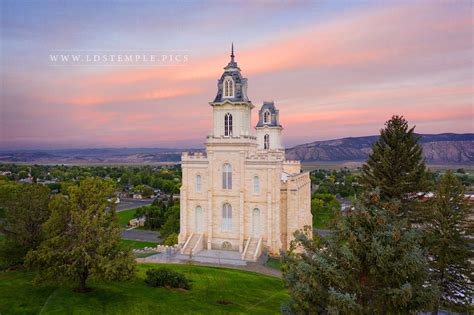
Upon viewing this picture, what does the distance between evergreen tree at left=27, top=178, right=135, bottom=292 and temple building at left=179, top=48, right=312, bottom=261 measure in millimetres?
17051

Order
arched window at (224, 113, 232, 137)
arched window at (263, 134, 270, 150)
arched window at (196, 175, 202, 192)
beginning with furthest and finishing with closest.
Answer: arched window at (263, 134, 270, 150) → arched window at (196, 175, 202, 192) → arched window at (224, 113, 232, 137)

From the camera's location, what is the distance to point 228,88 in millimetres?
39375

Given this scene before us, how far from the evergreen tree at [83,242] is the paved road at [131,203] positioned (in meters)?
65.5

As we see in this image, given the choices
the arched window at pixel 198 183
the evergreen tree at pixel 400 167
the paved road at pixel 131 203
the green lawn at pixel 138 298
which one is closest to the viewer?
the green lawn at pixel 138 298

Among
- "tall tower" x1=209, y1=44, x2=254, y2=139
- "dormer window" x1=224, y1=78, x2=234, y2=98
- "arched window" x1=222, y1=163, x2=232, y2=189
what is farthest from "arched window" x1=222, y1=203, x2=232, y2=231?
"dormer window" x1=224, y1=78, x2=234, y2=98

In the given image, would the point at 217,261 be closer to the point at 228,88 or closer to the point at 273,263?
the point at 273,263

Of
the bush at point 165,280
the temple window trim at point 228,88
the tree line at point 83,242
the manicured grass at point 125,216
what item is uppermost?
the temple window trim at point 228,88

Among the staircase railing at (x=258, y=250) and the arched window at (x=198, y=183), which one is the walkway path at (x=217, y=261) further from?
the arched window at (x=198, y=183)

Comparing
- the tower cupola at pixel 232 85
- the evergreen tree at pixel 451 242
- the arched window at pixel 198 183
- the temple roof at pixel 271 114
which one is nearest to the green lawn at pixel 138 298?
the evergreen tree at pixel 451 242

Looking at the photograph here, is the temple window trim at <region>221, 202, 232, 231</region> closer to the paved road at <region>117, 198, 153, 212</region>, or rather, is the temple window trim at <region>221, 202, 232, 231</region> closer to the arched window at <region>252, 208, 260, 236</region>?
the arched window at <region>252, 208, 260, 236</region>

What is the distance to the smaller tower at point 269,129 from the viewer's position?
173 feet

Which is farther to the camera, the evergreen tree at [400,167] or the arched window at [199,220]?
the arched window at [199,220]

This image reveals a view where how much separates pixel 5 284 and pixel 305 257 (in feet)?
67.2

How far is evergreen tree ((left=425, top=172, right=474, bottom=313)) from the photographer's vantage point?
21.8 meters
